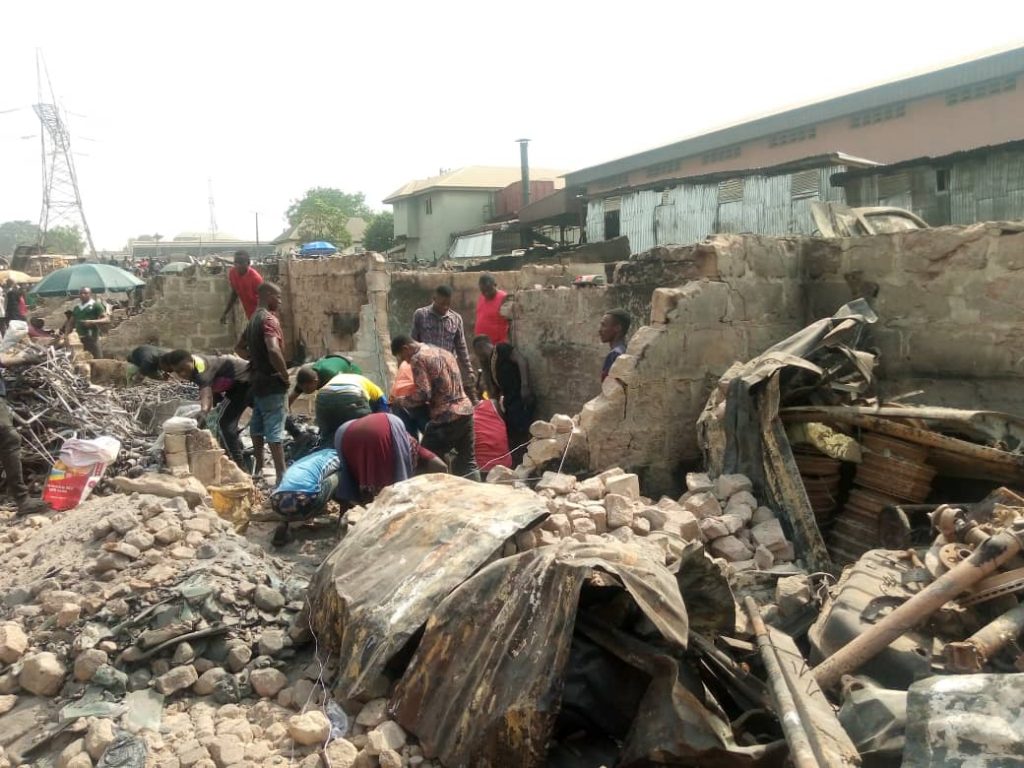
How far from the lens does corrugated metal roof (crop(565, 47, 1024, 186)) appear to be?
59.0ft

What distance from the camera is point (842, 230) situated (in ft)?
19.4

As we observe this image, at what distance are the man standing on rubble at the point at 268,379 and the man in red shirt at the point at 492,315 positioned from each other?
2.00 metres

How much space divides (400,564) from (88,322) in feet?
34.6

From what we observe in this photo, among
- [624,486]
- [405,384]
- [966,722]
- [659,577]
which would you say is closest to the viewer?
[966,722]

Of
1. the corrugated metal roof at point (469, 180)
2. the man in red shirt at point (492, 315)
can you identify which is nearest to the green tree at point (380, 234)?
the corrugated metal roof at point (469, 180)

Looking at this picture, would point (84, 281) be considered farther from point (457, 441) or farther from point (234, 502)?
point (457, 441)

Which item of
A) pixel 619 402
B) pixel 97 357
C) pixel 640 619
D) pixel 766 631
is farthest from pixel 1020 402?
pixel 97 357

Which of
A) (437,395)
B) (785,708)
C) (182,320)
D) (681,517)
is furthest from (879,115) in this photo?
(785,708)

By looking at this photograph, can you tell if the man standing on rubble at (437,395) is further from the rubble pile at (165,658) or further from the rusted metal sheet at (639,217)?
the rusted metal sheet at (639,217)

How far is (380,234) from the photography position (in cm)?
3897

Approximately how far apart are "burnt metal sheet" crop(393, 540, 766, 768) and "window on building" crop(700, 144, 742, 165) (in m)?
23.0

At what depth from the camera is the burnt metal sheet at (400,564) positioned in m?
2.96

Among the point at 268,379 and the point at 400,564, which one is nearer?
the point at 400,564

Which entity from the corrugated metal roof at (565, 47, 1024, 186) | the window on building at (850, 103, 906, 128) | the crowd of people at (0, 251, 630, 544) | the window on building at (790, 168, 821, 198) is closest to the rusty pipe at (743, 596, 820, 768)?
the crowd of people at (0, 251, 630, 544)
